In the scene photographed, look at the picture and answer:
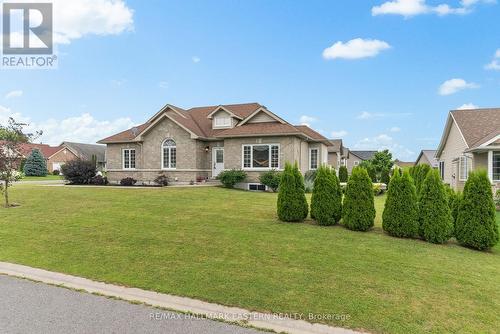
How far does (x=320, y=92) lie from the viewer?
20.8 meters

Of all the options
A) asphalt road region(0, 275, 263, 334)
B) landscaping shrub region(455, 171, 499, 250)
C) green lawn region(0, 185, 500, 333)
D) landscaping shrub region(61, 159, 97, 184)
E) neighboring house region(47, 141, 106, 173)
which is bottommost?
asphalt road region(0, 275, 263, 334)

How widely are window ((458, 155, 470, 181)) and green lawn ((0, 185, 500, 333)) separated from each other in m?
14.4

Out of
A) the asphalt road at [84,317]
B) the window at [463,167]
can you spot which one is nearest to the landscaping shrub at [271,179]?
the window at [463,167]

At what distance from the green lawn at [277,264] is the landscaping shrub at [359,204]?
284 millimetres

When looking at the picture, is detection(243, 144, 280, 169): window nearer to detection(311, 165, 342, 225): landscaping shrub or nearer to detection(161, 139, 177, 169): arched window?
detection(161, 139, 177, 169): arched window

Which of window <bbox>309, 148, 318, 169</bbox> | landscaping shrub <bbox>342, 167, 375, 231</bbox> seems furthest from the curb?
window <bbox>309, 148, 318, 169</bbox>

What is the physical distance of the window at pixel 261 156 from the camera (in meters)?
21.1

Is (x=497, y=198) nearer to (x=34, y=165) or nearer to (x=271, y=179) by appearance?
(x=271, y=179)

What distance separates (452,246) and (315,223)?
11.5 ft

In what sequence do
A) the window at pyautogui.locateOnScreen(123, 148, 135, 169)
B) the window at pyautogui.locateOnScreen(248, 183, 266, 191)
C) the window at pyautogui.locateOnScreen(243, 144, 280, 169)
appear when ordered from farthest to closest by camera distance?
1. the window at pyautogui.locateOnScreen(123, 148, 135, 169)
2. the window at pyautogui.locateOnScreen(248, 183, 266, 191)
3. the window at pyautogui.locateOnScreen(243, 144, 280, 169)

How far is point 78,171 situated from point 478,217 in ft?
80.9

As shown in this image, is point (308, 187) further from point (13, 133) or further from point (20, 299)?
point (20, 299)

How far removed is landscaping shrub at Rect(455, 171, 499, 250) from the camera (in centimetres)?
771

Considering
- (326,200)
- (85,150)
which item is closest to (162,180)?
(326,200)
